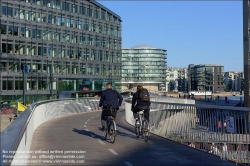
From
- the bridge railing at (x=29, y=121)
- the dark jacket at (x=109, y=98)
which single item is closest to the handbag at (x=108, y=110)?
the dark jacket at (x=109, y=98)

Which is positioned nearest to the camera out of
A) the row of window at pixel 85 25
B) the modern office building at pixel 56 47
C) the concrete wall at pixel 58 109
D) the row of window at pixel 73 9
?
the concrete wall at pixel 58 109

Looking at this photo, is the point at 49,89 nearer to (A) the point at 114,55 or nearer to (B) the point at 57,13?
(B) the point at 57,13

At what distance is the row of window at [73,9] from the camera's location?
7344cm

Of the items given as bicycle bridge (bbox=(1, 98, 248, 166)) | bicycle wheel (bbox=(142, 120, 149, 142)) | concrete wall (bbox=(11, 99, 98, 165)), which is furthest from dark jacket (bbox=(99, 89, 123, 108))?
concrete wall (bbox=(11, 99, 98, 165))

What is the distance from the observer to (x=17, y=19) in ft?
246

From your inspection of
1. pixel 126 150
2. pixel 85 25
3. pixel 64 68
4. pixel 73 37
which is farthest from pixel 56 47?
pixel 126 150

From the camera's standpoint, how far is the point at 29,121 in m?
13.7

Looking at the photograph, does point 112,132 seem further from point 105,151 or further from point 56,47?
point 56,47

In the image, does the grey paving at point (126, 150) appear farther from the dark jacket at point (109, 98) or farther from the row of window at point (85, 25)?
the row of window at point (85, 25)

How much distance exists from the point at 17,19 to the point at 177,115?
205ft

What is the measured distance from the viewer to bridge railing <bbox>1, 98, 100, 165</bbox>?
7.76 m

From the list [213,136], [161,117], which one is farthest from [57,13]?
[213,136]

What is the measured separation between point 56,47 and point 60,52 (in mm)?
1381

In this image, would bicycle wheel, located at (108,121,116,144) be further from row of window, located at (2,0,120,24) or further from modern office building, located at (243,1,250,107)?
row of window, located at (2,0,120,24)
